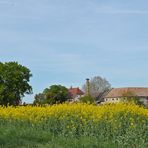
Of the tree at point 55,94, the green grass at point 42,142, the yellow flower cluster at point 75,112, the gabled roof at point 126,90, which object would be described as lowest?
the green grass at point 42,142

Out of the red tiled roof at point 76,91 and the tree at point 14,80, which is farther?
the red tiled roof at point 76,91

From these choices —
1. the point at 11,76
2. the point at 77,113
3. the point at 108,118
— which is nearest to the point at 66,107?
the point at 77,113

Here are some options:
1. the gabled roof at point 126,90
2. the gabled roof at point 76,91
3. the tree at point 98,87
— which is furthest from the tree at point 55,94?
the gabled roof at point 76,91

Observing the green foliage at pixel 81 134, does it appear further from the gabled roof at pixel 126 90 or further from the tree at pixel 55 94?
the gabled roof at pixel 126 90

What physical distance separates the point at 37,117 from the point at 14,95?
5528 centimetres

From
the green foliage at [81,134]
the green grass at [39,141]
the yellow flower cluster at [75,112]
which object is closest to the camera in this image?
the green grass at [39,141]

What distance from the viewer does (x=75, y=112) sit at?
14953 millimetres

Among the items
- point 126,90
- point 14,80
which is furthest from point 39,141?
point 126,90

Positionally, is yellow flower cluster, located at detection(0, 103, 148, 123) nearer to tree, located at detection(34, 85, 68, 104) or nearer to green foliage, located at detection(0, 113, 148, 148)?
green foliage, located at detection(0, 113, 148, 148)

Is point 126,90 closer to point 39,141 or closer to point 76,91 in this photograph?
point 76,91

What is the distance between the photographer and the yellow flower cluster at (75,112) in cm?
1424

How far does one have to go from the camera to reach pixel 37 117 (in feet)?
52.1

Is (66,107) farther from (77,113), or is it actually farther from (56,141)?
(56,141)

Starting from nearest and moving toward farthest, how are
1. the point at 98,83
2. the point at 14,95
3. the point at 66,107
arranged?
the point at 66,107 → the point at 14,95 → the point at 98,83
